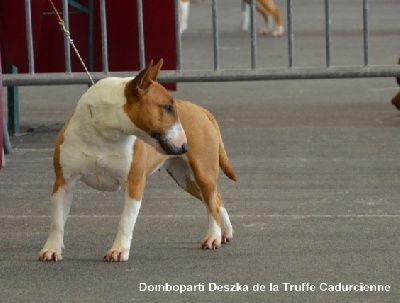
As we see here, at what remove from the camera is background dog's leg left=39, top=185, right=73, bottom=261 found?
619 cm

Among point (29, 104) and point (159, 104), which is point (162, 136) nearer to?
point (159, 104)

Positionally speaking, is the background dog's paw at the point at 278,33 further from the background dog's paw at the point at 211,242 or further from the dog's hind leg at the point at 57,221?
the dog's hind leg at the point at 57,221

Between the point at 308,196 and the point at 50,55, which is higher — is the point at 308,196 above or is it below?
below

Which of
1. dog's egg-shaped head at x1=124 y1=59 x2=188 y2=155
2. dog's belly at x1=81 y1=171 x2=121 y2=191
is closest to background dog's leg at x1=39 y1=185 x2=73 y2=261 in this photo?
dog's belly at x1=81 y1=171 x2=121 y2=191

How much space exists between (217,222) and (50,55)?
4351 millimetres

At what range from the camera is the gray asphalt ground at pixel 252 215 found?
5820 mm

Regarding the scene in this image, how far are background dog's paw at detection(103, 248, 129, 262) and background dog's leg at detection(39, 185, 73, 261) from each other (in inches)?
8.7

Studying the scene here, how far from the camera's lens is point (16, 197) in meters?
8.00

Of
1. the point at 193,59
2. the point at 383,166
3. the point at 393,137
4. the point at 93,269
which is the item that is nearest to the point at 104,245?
the point at 93,269

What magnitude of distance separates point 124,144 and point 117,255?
19.2 inches

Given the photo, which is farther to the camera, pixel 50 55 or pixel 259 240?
pixel 50 55

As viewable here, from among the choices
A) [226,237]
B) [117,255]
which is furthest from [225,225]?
[117,255]

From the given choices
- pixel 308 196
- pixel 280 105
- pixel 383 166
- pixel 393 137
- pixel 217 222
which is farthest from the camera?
pixel 280 105

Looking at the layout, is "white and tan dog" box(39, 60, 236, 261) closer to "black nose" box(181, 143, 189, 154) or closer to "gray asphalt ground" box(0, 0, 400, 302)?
"black nose" box(181, 143, 189, 154)
